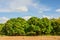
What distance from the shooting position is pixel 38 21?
2495 inches

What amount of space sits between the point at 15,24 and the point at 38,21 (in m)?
8.39

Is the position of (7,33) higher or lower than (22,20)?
lower

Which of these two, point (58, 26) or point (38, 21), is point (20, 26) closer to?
point (38, 21)

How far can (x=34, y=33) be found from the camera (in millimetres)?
59594

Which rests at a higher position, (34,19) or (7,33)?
(34,19)


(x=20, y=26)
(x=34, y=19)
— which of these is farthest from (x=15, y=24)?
(x=34, y=19)

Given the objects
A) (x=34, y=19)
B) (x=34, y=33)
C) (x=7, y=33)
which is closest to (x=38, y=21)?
(x=34, y=19)

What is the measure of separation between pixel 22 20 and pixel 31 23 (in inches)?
171

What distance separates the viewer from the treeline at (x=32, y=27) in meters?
59.8

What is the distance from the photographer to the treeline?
196 feet

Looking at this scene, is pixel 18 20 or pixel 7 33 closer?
pixel 7 33

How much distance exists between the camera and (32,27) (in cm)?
6056

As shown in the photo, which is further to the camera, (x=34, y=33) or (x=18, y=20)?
(x=18, y=20)

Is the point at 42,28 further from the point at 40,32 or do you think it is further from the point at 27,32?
the point at 27,32
